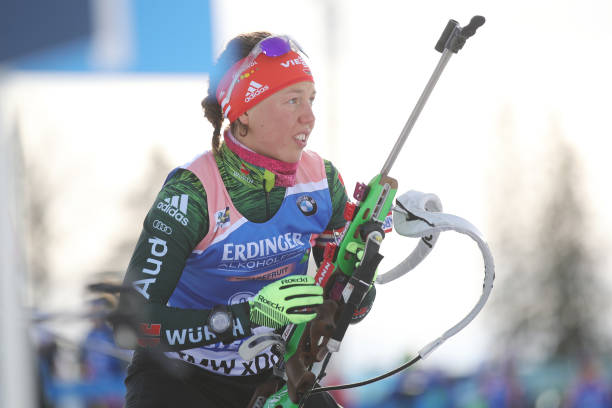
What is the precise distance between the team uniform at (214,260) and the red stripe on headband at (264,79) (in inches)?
7.4

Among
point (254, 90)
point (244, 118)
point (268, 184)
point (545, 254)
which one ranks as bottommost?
point (545, 254)

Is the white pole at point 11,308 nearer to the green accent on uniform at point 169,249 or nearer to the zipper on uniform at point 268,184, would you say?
the green accent on uniform at point 169,249

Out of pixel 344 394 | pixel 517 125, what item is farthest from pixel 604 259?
pixel 344 394

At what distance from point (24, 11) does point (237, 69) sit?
1540 mm

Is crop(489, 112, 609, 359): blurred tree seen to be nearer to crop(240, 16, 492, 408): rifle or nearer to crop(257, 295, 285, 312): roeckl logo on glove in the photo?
crop(240, 16, 492, 408): rifle

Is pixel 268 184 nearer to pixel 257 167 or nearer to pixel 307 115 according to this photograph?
pixel 257 167

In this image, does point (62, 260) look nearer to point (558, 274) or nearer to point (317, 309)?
point (558, 274)

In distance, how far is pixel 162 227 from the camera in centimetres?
309

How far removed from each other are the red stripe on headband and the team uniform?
0.19 metres

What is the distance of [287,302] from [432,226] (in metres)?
0.65

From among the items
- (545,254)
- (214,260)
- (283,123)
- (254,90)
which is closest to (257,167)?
(283,123)

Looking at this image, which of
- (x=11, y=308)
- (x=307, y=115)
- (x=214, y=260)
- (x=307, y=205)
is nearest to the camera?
(x=11, y=308)

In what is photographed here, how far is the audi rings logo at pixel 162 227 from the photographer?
3.08 meters

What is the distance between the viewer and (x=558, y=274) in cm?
3100
